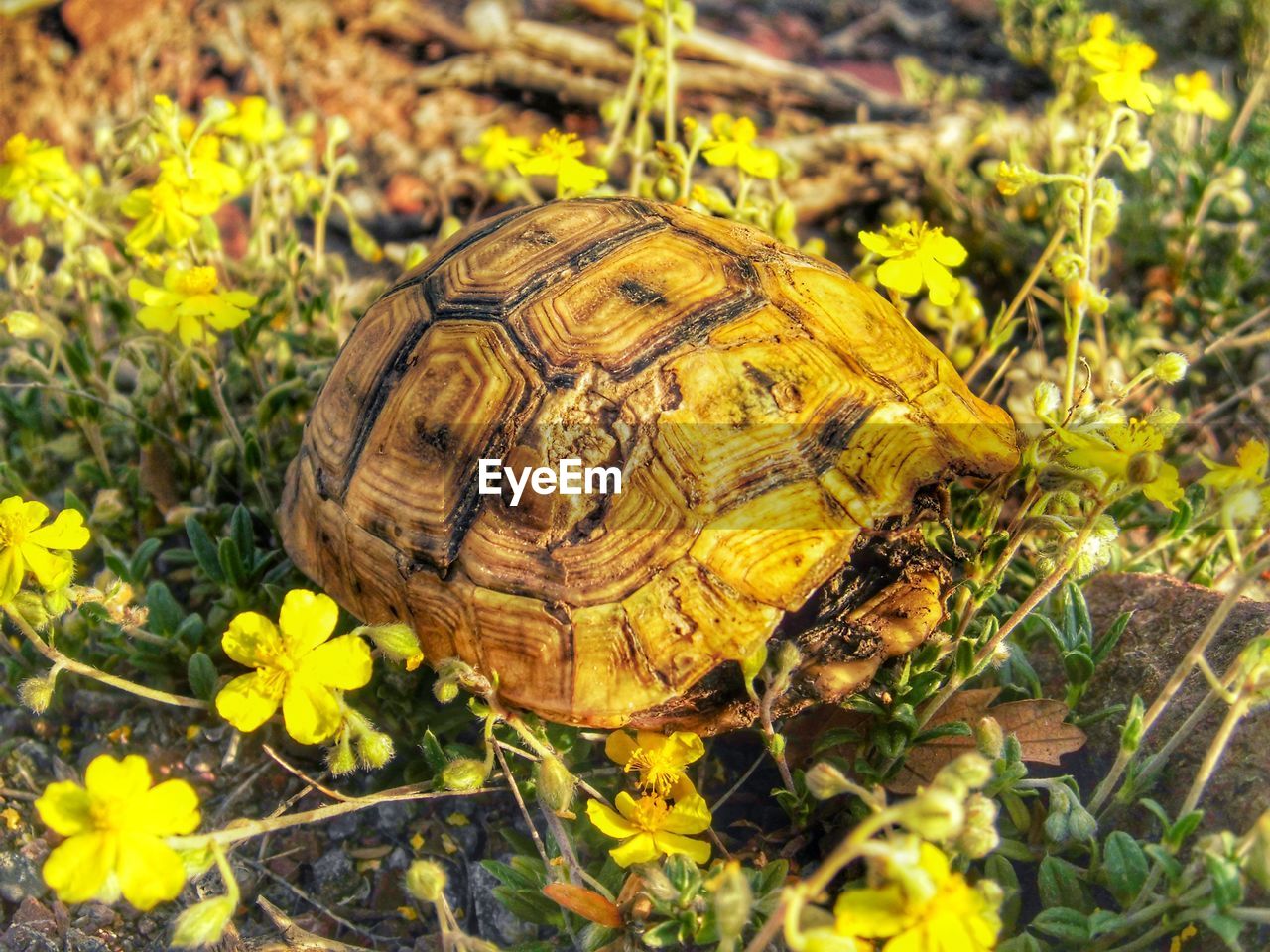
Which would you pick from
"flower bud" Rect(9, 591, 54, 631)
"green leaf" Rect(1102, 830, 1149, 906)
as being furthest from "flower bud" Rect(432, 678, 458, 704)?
"green leaf" Rect(1102, 830, 1149, 906)

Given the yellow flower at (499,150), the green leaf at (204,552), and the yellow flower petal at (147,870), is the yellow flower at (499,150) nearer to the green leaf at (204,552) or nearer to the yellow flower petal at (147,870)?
the green leaf at (204,552)

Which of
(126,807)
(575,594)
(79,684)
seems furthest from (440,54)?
(126,807)

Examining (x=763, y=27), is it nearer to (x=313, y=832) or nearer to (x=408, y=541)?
(x=408, y=541)

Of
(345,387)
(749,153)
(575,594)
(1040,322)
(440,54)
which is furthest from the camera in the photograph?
(440,54)

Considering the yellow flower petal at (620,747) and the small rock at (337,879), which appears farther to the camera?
the small rock at (337,879)

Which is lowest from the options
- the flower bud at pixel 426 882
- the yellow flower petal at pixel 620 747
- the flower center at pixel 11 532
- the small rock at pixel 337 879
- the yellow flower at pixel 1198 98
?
the small rock at pixel 337 879

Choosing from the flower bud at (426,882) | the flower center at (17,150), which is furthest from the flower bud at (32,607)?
Answer: the flower center at (17,150)

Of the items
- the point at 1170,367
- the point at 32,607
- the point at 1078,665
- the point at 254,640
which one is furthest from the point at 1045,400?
the point at 32,607
